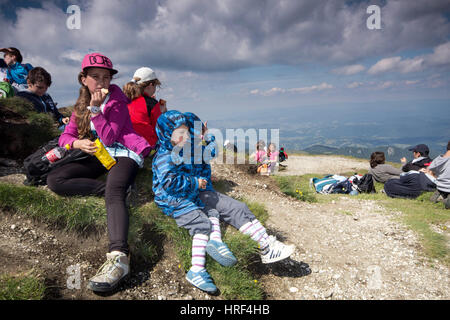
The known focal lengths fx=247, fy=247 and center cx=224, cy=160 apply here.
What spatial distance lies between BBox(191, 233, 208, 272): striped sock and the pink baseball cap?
3419mm

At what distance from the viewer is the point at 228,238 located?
458 cm

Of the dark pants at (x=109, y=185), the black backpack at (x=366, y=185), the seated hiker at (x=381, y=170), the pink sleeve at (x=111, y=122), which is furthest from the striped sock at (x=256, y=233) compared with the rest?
the seated hiker at (x=381, y=170)

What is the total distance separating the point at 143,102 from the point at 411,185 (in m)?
10.9

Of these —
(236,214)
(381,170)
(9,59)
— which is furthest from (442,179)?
(9,59)

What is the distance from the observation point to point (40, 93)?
26.0 feet

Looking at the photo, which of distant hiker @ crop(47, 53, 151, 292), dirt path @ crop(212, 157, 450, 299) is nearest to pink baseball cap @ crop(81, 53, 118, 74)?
distant hiker @ crop(47, 53, 151, 292)

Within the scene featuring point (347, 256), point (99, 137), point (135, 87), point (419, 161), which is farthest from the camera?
point (419, 161)

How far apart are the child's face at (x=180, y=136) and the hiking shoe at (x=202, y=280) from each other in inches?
83.8

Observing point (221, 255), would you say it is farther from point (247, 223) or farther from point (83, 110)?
point (83, 110)

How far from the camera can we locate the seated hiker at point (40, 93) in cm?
748

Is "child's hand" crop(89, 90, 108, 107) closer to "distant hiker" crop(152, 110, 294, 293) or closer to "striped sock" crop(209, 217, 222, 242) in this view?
"distant hiker" crop(152, 110, 294, 293)

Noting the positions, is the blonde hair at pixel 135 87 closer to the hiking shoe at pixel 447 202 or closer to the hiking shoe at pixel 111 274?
the hiking shoe at pixel 111 274

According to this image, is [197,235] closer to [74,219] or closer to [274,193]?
[74,219]

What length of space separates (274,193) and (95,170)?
19.8 ft
